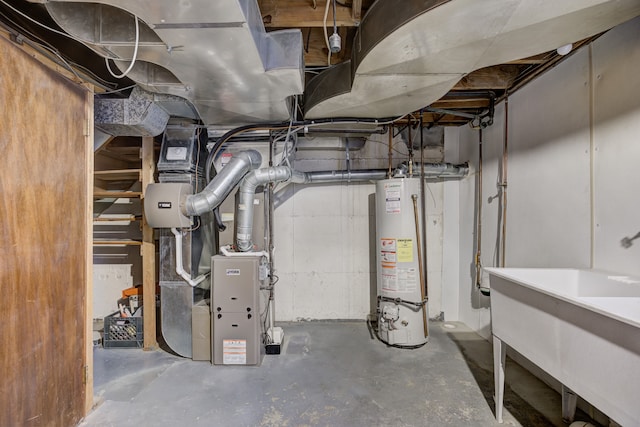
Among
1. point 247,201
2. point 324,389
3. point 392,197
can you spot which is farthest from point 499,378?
point 247,201

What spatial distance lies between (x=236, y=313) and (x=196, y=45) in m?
1.93

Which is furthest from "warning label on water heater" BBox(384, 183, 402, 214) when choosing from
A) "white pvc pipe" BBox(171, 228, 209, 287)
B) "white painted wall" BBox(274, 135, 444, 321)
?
"white pvc pipe" BBox(171, 228, 209, 287)

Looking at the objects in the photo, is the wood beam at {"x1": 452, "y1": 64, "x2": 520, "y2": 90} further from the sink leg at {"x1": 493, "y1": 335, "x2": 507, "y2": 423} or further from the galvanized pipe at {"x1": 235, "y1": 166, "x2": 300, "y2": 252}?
the sink leg at {"x1": 493, "y1": 335, "x2": 507, "y2": 423}

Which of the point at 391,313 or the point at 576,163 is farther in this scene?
the point at 391,313

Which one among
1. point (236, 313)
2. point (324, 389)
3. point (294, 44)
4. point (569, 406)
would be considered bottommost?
point (324, 389)

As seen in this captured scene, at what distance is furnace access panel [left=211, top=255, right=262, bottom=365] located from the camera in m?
2.34

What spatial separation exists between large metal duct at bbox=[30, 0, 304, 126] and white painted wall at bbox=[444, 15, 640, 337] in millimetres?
1796

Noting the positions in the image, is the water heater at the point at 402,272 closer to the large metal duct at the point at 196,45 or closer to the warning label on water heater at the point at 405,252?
the warning label on water heater at the point at 405,252

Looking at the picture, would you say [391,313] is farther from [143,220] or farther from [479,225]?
[143,220]

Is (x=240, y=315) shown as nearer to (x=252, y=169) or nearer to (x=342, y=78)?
(x=252, y=169)

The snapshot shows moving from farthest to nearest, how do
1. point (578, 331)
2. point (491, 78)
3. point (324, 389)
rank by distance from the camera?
point (491, 78), point (324, 389), point (578, 331)

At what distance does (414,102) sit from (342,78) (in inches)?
23.9

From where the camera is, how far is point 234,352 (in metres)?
2.34

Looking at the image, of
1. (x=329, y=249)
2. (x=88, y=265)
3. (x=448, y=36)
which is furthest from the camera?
(x=329, y=249)
